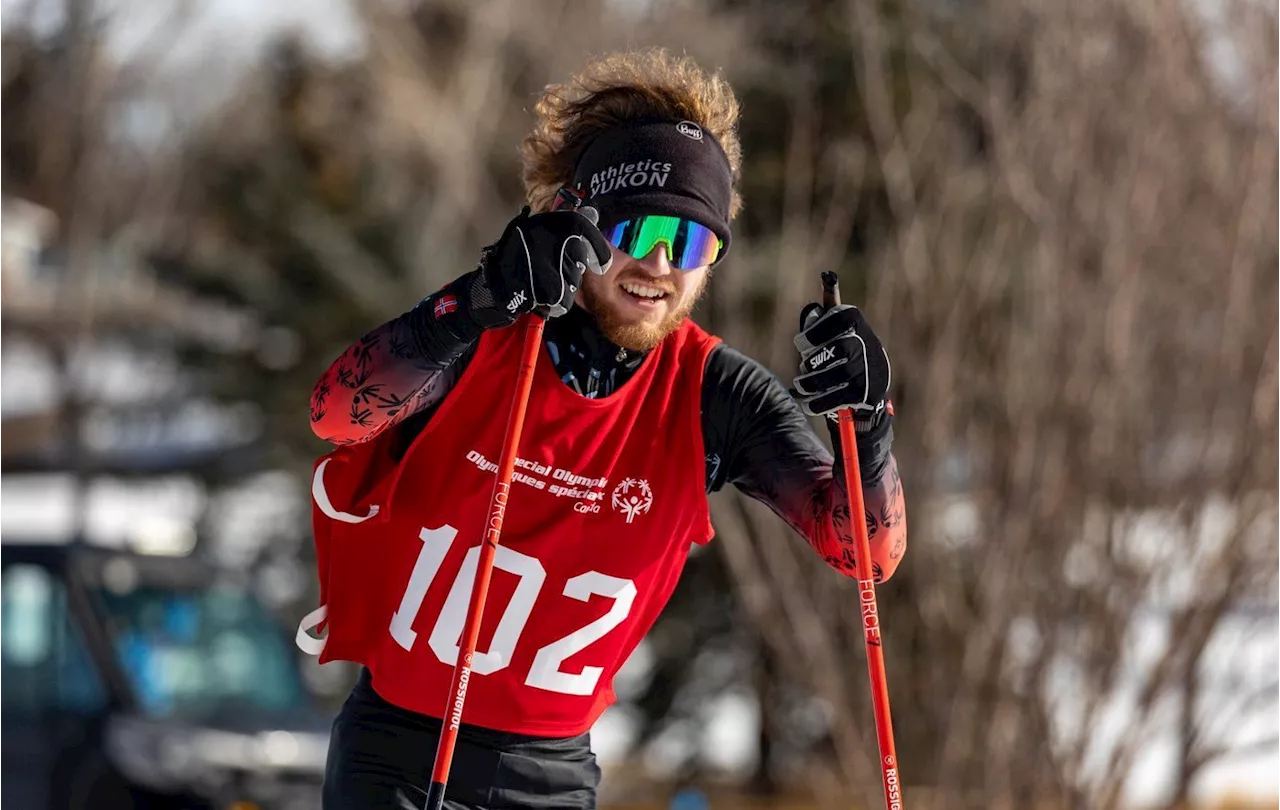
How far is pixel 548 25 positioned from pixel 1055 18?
7.16m

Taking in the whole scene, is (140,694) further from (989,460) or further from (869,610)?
(869,610)

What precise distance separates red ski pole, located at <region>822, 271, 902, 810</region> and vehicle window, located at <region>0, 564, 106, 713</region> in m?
4.70

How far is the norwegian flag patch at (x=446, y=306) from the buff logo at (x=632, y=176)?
1.30ft

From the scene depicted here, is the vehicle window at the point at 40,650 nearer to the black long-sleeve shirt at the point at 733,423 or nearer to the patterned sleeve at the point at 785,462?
the black long-sleeve shirt at the point at 733,423

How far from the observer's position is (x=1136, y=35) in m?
5.56

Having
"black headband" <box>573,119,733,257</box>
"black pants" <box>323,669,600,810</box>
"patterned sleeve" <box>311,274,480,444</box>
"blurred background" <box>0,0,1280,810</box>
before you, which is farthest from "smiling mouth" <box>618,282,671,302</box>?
"blurred background" <box>0,0,1280,810</box>

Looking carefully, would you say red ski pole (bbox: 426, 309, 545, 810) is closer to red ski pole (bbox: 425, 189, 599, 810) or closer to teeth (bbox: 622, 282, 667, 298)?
red ski pole (bbox: 425, 189, 599, 810)

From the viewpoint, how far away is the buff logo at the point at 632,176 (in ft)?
8.63

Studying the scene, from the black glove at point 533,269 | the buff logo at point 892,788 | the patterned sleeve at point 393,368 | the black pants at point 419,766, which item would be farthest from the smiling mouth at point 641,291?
the buff logo at point 892,788

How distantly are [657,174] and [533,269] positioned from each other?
1.27ft

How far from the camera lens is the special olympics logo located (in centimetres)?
261

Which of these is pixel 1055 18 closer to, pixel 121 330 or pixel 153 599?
pixel 153 599

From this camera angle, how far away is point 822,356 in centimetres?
249

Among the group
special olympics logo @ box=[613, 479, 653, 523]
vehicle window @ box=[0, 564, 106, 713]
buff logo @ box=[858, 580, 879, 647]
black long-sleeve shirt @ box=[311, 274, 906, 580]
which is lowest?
buff logo @ box=[858, 580, 879, 647]
